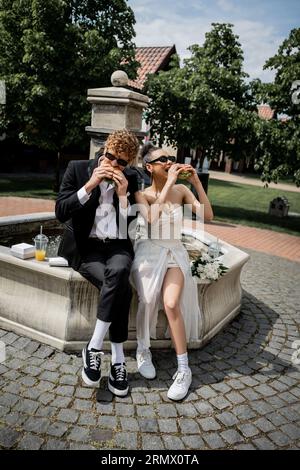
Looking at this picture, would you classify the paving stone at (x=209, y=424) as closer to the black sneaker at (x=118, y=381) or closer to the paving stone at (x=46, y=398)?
the black sneaker at (x=118, y=381)

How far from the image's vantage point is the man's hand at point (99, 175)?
10.9ft

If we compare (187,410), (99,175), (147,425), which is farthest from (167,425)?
(99,175)

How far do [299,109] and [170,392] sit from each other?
35.4 ft

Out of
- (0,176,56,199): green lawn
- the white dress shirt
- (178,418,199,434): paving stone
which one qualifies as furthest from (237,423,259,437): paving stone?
(0,176,56,199): green lawn

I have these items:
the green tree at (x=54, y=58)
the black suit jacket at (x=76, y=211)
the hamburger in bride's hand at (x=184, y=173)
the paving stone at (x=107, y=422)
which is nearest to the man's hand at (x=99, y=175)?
the black suit jacket at (x=76, y=211)

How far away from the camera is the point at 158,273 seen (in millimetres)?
3520

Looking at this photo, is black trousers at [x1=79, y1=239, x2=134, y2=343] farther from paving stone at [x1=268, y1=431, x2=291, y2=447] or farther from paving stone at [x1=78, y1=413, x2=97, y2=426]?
paving stone at [x1=268, y1=431, x2=291, y2=447]

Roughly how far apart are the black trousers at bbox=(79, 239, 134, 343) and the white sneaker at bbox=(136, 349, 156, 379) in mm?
380

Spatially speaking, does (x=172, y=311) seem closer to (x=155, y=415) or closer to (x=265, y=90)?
(x=155, y=415)

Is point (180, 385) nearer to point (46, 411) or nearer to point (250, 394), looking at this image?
point (250, 394)

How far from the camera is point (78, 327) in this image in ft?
12.0

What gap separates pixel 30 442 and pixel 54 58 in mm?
11604

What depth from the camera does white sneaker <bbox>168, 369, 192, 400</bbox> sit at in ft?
10.4

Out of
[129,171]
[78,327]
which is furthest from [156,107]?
[78,327]
